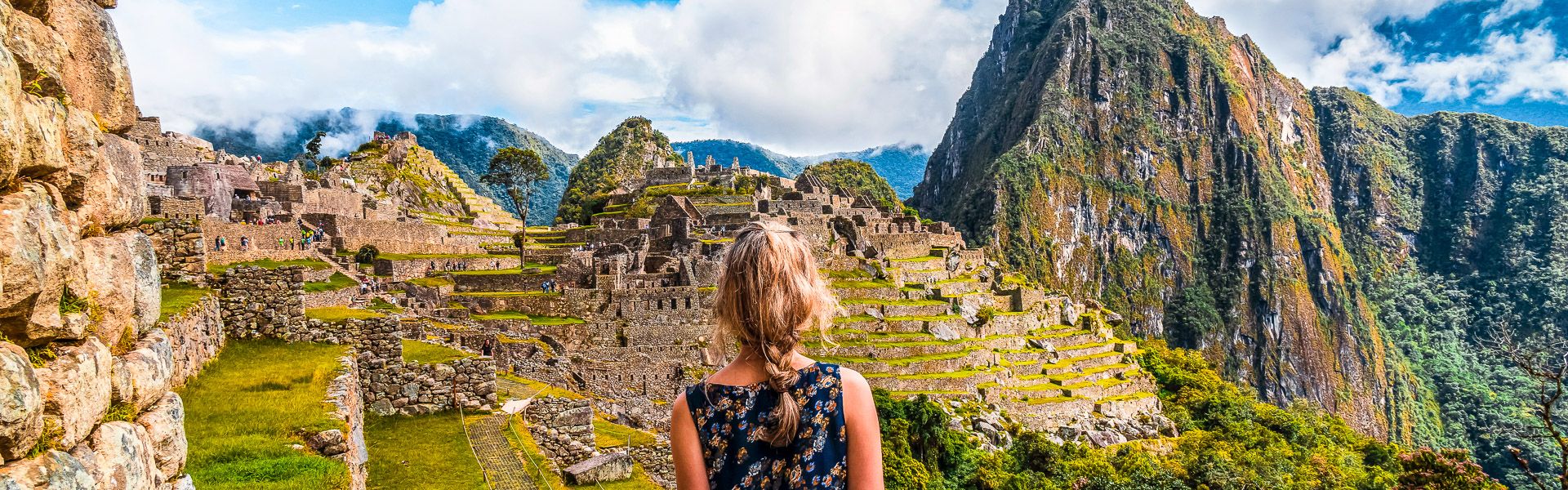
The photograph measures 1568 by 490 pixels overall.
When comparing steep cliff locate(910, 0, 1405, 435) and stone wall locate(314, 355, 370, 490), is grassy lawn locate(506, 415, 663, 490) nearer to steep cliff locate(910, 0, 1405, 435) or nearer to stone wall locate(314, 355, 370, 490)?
stone wall locate(314, 355, 370, 490)

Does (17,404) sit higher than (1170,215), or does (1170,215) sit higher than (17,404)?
(1170,215)

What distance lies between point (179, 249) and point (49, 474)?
34.2ft

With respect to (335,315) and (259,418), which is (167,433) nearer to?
(259,418)

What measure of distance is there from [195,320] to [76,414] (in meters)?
7.58

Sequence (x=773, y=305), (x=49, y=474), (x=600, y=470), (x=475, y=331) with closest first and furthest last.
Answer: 1. (x=49, y=474)
2. (x=773, y=305)
3. (x=600, y=470)
4. (x=475, y=331)

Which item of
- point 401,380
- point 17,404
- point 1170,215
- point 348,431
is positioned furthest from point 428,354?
point 1170,215

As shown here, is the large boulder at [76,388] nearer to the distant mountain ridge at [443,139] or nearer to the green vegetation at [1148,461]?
the green vegetation at [1148,461]

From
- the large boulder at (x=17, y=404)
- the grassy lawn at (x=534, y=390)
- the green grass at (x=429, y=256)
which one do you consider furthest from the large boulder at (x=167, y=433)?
the green grass at (x=429, y=256)

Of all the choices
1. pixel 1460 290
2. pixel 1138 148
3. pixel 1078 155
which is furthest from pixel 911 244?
pixel 1460 290

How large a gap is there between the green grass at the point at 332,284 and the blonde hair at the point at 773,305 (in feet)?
65.0

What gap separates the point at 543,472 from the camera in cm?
1107

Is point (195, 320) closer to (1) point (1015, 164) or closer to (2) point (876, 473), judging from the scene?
(2) point (876, 473)

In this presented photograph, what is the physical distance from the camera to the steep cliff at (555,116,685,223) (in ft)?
203

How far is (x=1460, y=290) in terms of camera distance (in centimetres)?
18012
